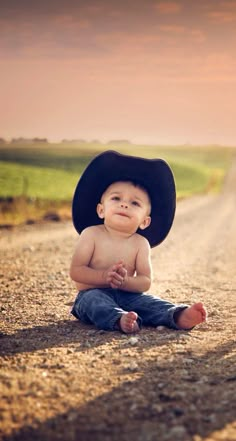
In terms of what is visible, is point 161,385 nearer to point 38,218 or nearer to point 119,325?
point 119,325

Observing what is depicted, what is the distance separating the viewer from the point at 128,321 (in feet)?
15.1

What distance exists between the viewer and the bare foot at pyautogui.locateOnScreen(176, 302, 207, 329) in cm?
473

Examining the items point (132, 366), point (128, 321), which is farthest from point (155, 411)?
point (128, 321)

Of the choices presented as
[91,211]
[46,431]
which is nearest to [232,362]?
[46,431]

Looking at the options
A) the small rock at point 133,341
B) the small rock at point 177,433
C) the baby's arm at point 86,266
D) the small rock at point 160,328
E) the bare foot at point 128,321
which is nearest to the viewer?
the small rock at point 177,433

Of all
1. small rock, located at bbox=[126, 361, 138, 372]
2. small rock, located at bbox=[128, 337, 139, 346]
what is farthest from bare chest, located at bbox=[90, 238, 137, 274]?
small rock, located at bbox=[126, 361, 138, 372]

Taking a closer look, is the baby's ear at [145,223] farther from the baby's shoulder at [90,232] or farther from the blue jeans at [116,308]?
the blue jeans at [116,308]

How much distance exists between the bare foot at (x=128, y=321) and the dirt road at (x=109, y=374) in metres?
0.07

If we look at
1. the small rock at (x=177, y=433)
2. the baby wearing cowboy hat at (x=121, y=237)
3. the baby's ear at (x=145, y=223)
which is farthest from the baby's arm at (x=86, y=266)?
the small rock at (x=177, y=433)

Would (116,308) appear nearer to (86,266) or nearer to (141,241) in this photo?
(86,266)

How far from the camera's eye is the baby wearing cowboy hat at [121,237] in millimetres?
4953

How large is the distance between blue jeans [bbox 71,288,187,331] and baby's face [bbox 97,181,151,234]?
564 millimetres

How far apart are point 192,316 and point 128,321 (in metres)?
Result: 0.54

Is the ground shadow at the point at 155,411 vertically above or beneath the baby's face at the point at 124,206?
beneath
